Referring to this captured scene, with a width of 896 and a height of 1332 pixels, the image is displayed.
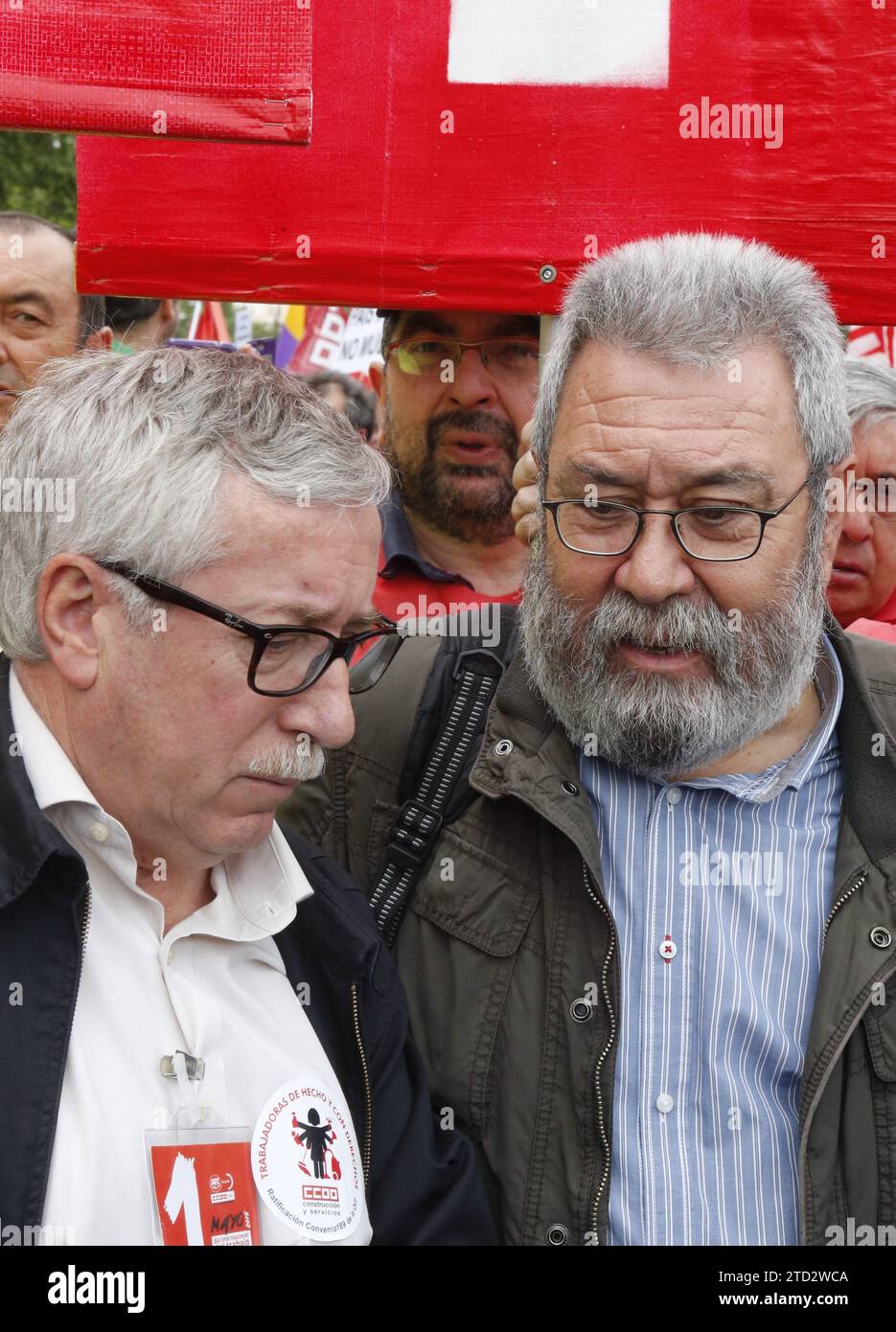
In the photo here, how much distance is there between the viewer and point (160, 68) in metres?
2.58

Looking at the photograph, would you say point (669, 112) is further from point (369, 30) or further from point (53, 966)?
point (53, 966)

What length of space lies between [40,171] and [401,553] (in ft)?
50.9

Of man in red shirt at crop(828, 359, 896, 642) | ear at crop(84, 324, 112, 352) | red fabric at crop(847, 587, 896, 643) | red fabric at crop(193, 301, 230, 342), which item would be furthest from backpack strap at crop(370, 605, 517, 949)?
red fabric at crop(193, 301, 230, 342)

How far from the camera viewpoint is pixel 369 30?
112 inches

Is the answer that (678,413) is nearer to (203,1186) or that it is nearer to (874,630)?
(874,630)

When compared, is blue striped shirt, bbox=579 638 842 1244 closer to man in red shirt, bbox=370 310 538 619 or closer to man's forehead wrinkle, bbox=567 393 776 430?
man's forehead wrinkle, bbox=567 393 776 430

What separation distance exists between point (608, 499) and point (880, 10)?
1204 mm

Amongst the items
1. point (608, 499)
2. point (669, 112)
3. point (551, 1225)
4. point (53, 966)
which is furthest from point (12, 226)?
point (551, 1225)

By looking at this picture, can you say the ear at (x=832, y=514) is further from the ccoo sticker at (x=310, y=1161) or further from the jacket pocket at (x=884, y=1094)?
the ccoo sticker at (x=310, y=1161)

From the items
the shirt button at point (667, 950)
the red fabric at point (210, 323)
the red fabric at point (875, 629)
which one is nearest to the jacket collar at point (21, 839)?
the shirt button at point (667, 950)

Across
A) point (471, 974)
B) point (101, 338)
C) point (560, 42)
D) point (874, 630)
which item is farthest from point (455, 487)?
point (471, 974)

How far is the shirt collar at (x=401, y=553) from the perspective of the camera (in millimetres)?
4145

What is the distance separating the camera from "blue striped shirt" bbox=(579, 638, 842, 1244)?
7.72 feet

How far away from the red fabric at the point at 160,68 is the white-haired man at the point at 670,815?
67cm
